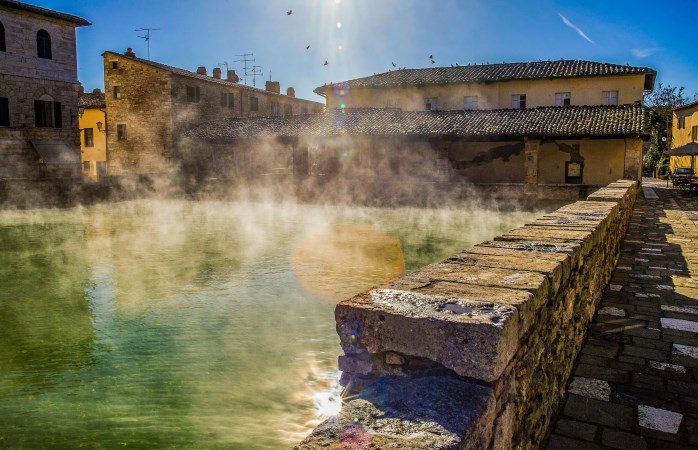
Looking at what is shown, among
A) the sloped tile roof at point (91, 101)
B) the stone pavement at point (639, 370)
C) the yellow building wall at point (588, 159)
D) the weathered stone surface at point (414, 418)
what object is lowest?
the stone pavement at point (639, 370)

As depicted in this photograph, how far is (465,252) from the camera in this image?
10.2 ft

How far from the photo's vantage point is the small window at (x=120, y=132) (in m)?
31.5

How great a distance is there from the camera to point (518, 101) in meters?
28.6

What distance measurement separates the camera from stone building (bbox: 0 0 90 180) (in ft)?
73.8

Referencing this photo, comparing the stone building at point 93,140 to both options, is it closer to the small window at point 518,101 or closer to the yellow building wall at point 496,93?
the yellow building wall at point 496,93

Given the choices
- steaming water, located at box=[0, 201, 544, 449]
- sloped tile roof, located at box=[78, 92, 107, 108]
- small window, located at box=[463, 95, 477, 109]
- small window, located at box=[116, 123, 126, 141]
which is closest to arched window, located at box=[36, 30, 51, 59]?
small window, located at box=[116, 123, 126, 141]

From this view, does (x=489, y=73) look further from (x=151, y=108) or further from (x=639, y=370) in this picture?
(x=639, y=370)

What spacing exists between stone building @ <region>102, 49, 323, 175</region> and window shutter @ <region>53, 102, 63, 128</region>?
197 inches

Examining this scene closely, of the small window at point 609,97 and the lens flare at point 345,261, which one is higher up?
the small window at point 609,97

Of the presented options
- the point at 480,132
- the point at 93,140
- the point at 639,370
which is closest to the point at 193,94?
the point at 93,140

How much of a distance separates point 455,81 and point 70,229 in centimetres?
2139

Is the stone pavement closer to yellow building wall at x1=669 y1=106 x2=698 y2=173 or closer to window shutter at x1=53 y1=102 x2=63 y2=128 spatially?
window shutter at x1=53 y1=102 x2=63 y2=128

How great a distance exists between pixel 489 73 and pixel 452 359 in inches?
1169

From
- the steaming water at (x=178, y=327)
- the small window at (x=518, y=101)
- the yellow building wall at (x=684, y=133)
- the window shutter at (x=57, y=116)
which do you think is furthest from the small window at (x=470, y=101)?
the window shutter at (x=57, y=116)
